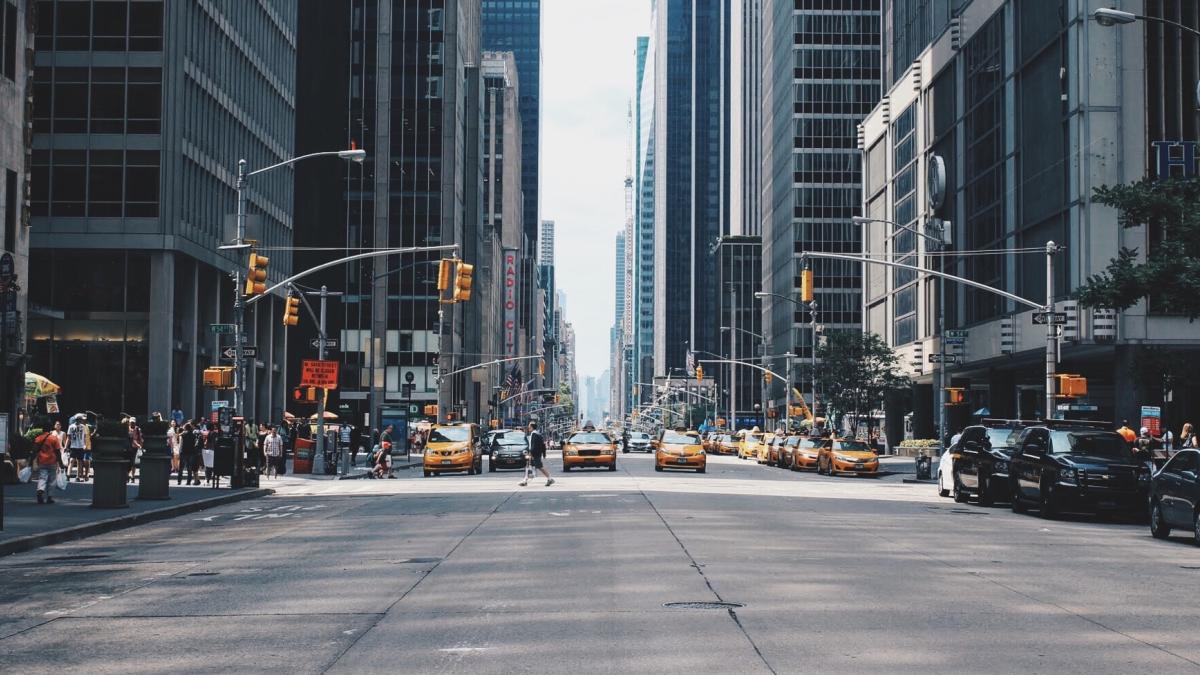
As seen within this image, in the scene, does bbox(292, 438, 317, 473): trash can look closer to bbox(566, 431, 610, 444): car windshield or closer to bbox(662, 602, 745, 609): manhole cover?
bbox(566, 431, 610, 444): car windshield

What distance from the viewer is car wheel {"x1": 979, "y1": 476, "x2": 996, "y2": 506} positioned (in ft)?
109

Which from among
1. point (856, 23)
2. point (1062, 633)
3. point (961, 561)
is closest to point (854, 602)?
point (1062, 633)

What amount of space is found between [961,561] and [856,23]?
399 feet

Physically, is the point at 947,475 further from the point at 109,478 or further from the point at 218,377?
the point at 109,478

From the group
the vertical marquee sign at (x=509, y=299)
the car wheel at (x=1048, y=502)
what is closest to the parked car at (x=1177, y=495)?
the car wheel at (x=1048, y=502)

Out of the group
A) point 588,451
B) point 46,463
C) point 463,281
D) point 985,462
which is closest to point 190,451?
point 463,281

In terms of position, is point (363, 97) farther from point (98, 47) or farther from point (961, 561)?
point (961, 561)

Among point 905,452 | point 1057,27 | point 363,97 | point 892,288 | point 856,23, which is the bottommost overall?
point 905,452

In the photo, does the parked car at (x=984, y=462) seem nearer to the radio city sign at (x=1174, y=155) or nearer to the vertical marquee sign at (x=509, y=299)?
the radio city sign at (x=1174, y=155)

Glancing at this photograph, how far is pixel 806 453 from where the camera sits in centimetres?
6125

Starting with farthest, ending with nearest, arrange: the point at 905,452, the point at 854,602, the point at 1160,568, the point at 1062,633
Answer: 1. the point at 905,452
2. the point at 1160,568
3. the point at 854,602
4. the point at 1062,633

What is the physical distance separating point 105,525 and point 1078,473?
→ 18389mm

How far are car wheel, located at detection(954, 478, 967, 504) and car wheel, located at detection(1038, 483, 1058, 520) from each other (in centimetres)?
567

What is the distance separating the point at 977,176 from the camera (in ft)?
228
